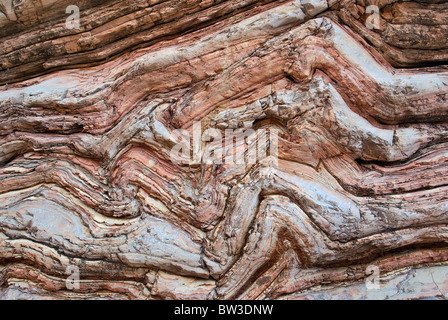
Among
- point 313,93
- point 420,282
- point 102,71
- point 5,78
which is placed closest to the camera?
point 420,282

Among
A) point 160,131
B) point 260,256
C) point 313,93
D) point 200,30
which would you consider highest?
point 200,30

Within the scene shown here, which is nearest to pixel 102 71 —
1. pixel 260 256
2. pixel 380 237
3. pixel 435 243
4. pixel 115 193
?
pixel 115 193

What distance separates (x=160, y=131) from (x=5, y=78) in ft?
8.35

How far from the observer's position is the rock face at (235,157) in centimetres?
338

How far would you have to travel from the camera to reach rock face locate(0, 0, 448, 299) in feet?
11.1

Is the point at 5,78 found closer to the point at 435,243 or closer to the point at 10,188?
the point at 10,188

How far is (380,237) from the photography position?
3.33 m

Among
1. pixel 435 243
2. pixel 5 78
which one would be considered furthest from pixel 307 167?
pixel 5 78

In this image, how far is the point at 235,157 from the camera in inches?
147

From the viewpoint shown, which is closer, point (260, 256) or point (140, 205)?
point (260, 256)

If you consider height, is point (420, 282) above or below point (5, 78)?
below

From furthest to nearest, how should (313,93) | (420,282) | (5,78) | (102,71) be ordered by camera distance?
(5,78)
(102,71)
(313,93)
(420,282)

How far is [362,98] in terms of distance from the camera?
365cm

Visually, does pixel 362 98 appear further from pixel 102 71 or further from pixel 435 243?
pixel 102 71
